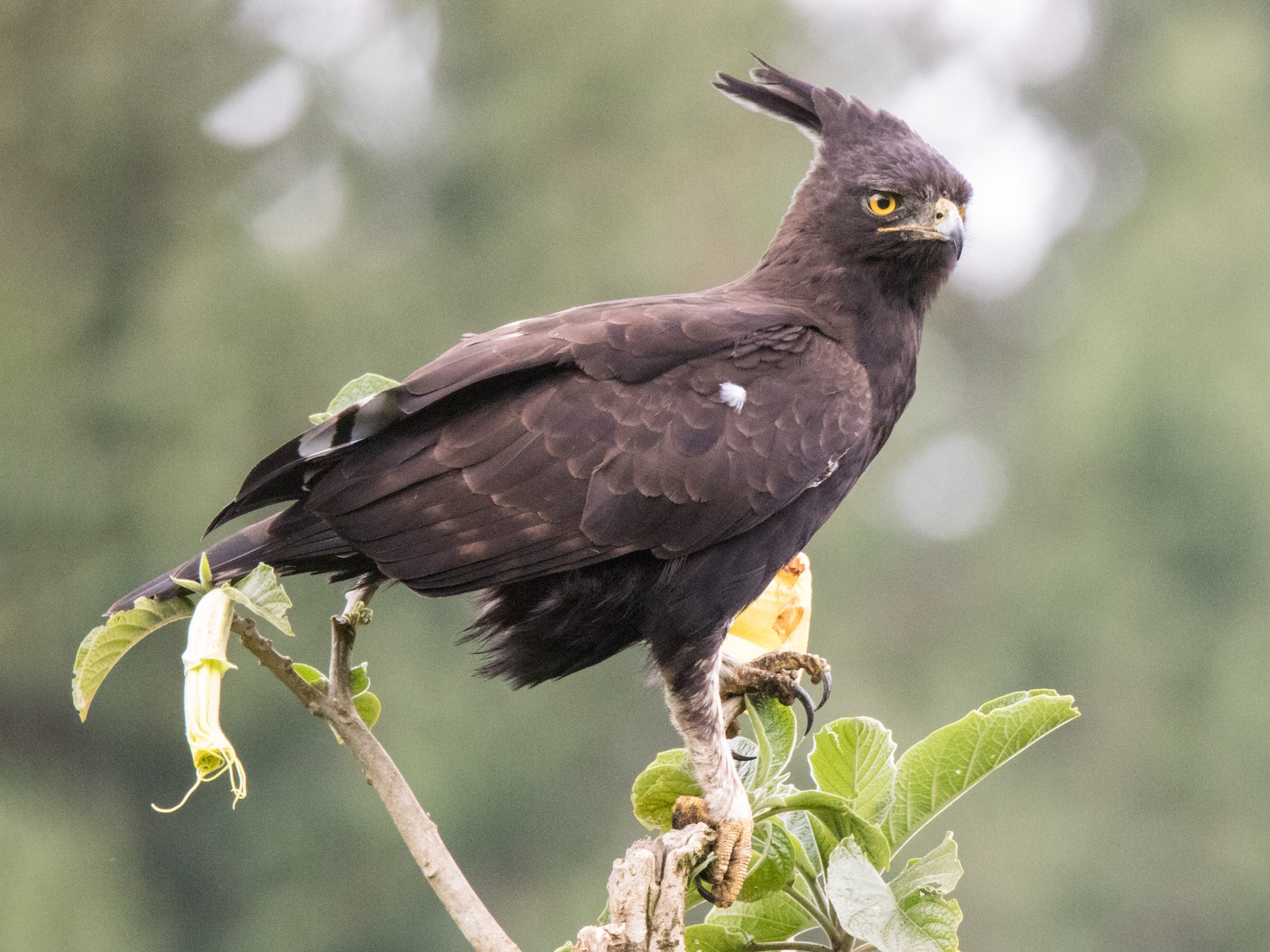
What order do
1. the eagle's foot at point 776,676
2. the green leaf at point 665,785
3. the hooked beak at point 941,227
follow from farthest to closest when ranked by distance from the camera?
the hooked beak at point 941,227
the eagle's foot at point 776,676
the green leaf at point 665,785

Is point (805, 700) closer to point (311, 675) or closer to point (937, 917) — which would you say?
point (937, 917)

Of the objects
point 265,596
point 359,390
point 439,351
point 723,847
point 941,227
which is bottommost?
point 723,847

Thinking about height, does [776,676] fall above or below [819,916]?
above

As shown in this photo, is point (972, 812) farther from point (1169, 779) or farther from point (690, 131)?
point (690, 131)

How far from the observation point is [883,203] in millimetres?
4133

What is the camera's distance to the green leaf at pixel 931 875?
246 cm

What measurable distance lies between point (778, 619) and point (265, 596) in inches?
66.0

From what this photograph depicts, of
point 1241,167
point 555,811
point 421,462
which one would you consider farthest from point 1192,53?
point 421,462

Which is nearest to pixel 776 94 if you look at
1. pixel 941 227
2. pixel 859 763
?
pixel 941 227

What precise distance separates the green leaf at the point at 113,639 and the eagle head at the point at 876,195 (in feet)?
7.57

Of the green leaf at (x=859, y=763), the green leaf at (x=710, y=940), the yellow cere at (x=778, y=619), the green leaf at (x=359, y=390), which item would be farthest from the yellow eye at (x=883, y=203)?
the green leaf at (x=710, y=940)

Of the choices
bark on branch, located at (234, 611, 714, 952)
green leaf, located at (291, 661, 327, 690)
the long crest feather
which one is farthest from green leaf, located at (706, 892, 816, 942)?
the long crest feather

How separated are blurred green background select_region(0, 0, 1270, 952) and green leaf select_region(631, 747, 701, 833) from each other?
765 cm

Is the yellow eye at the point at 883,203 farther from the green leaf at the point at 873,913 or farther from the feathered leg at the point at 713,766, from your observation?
the green leaf at the point at 873,913
